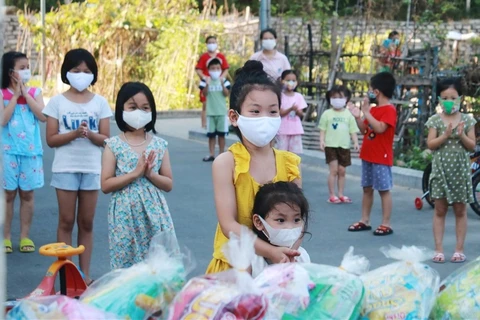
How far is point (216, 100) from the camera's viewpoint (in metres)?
12.9

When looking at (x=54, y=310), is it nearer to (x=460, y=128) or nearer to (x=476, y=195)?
(x=460, y=128)

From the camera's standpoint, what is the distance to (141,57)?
75.5ft

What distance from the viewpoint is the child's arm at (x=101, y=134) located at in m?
5.71

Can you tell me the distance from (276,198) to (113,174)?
1.80m

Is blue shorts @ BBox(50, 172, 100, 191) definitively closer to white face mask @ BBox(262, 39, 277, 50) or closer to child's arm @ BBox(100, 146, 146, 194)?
child's arm @ BBox(100, 146, 146, 194)

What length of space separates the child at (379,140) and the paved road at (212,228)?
1.25 feet

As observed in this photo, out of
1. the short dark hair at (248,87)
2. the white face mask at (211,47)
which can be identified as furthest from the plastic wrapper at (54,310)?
the white face mask at (211,47)

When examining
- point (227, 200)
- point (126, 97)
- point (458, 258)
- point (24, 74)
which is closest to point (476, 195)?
point (458, 258)

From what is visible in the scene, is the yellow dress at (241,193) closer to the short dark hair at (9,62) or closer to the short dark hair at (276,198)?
the short dark hair at (276,198)

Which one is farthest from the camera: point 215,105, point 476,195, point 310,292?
point 215,105

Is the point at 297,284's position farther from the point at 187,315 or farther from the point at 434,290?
the point at 434,290

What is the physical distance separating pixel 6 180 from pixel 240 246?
180 inches

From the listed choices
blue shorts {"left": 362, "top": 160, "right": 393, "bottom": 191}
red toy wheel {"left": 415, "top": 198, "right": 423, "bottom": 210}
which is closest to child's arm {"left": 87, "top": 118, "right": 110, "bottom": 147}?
blue shorts {"left": 362, "top": 160, "right": 393, "bottom": 191}

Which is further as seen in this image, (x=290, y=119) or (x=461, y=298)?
(x=290, y=119)
